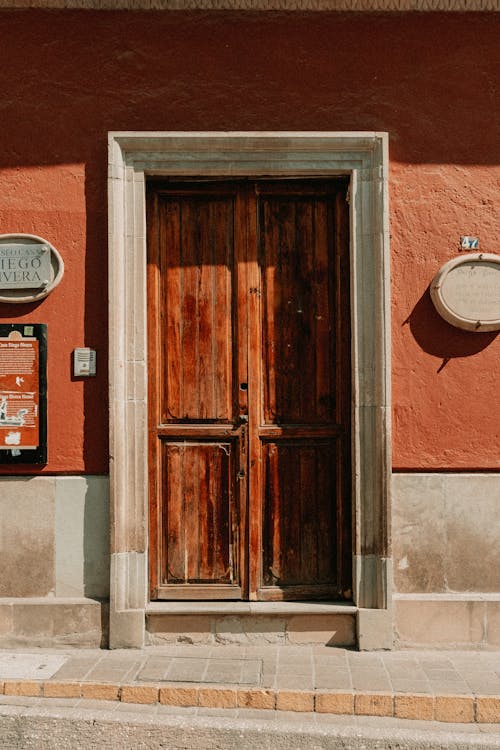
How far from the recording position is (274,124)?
16.1 feet

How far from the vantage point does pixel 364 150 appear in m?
4.93

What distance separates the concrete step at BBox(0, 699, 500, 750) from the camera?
3.75 m

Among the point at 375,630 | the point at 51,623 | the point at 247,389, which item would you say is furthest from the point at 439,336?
the point at 51,623

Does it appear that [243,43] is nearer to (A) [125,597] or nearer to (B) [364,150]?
(B) [364,150]

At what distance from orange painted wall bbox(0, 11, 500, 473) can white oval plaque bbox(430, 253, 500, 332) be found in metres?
0.09

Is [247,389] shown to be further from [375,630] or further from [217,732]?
[217,732]

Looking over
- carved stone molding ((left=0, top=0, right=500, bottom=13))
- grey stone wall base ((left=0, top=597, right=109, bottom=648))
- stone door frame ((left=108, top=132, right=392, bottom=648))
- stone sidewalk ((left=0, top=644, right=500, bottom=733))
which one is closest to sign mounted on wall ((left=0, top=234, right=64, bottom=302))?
stone door frame ((left=108, top=132, right=392, bottom=648))

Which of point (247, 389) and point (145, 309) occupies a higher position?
point (145, 309)

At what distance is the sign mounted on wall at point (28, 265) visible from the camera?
4875 mm

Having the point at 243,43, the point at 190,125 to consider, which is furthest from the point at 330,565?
the point at 243,43

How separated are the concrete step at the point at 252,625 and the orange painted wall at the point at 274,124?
1.12 metres

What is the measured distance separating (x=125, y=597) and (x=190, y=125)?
3207 mm

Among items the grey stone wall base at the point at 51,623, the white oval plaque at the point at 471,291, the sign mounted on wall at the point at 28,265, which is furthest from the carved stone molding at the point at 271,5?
the grey stone wall base at the point at 51,623

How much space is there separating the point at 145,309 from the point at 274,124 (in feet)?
5.03
